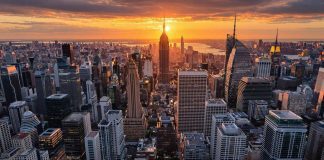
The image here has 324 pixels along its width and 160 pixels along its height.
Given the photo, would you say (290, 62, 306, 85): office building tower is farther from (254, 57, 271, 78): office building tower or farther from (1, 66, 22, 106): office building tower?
(1, 66, 22, 106): office building tower

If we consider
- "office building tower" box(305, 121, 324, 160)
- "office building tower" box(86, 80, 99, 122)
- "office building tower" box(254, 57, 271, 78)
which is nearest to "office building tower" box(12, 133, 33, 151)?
"office building tower" box(86, 80, 99, 122)

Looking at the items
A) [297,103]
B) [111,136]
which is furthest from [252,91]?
[111,136]

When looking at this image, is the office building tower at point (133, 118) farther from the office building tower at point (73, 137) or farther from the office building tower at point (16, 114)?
the office building tower at point (16, 114)

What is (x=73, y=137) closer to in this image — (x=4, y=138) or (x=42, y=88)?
(x=4, y=138)

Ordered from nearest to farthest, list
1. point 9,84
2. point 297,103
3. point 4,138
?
point 4,138 → point 297,103 → point 9,84

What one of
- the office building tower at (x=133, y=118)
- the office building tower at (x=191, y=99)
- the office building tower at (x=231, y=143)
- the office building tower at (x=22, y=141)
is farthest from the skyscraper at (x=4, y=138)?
the office building tower at (x=231, y=143)

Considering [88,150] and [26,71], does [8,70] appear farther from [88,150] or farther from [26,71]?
[88,150]
